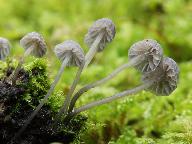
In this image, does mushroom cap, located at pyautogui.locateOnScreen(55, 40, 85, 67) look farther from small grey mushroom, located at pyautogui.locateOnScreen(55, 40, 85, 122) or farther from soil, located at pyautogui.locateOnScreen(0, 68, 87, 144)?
soil, located at pyautogui.locateOnScreen(0, 68, 87, 144)

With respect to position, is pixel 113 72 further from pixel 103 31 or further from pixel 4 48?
pixel 4 48

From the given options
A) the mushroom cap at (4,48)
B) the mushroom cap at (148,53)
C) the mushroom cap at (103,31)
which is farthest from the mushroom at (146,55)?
the mushroom cap at (4,48)

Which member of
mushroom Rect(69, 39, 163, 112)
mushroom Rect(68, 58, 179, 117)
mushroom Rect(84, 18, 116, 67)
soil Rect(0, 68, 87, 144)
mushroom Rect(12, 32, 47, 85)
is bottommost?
soil Rect(0, 68, 87, 144)

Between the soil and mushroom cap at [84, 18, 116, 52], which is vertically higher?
mushroom cap at [84, 18, 116, 52]

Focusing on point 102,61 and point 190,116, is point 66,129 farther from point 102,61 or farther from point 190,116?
point 102,61

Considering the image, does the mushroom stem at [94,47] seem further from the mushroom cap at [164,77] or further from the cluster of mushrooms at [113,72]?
the mushroom cap at [164,77]

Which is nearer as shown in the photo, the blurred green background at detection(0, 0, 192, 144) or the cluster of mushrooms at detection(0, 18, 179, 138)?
the cluster of mushrooms at detection(0, 18, 179, 138)

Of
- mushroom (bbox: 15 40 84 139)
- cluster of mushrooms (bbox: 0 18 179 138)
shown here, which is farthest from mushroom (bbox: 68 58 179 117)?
mushroom (bbox: 15 40 84 139)
